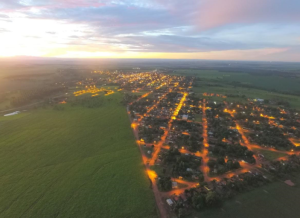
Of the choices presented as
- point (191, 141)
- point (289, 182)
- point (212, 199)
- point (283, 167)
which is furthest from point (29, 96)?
point (289, 182)

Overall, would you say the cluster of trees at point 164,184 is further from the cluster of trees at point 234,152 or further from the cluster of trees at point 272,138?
the cluster of trees at point 272,138

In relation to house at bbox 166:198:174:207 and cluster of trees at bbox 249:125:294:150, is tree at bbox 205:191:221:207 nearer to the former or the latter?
house at bbox 166:198:174:207

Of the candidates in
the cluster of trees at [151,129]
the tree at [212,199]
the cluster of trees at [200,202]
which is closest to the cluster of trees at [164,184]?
the cluster of trees at [200,202]

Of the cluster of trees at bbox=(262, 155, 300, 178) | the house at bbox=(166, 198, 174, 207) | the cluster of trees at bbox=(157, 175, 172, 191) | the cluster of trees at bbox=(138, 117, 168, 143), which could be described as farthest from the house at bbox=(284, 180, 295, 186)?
the cluster of trees at bbox=(138, 117, 168, 143)

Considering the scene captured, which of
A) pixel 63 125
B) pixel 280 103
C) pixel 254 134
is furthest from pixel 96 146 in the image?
pixel 280 103

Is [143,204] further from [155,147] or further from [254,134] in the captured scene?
[254,134]

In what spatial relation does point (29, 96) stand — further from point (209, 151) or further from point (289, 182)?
point (289, 182)
